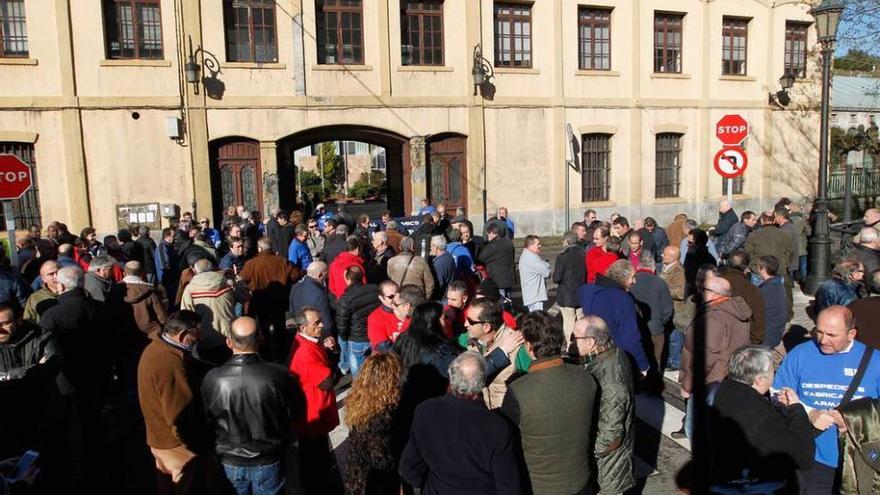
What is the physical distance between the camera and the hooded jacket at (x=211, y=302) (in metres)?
7.27

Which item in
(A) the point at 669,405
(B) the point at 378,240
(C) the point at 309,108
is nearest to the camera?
(A) the point at 669,405

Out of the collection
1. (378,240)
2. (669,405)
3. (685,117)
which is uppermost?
(685,117)

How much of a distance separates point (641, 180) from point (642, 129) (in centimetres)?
162

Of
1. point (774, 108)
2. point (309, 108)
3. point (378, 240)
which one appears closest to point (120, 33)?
point (309, 108)

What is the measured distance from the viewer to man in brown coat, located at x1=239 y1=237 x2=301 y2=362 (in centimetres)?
912

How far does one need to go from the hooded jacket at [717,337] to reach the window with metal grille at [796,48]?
21.6 m

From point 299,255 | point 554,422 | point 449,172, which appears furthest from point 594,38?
point 554,422

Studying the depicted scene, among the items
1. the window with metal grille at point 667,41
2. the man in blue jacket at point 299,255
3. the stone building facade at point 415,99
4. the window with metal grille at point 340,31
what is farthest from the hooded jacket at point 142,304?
the window with metal grille at point 667,41

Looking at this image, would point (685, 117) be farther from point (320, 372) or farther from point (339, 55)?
point (320, 372)

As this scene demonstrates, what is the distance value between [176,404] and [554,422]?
2575 mm

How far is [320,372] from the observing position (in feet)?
17.0

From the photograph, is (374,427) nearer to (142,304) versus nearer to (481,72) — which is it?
(142,304)

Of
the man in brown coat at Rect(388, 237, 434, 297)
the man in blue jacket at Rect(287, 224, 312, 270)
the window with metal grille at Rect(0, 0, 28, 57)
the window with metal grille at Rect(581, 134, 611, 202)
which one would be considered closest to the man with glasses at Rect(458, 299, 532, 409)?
the man in brown coat at Rect(388, 237, 434, 297)

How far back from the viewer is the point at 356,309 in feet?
24.6
